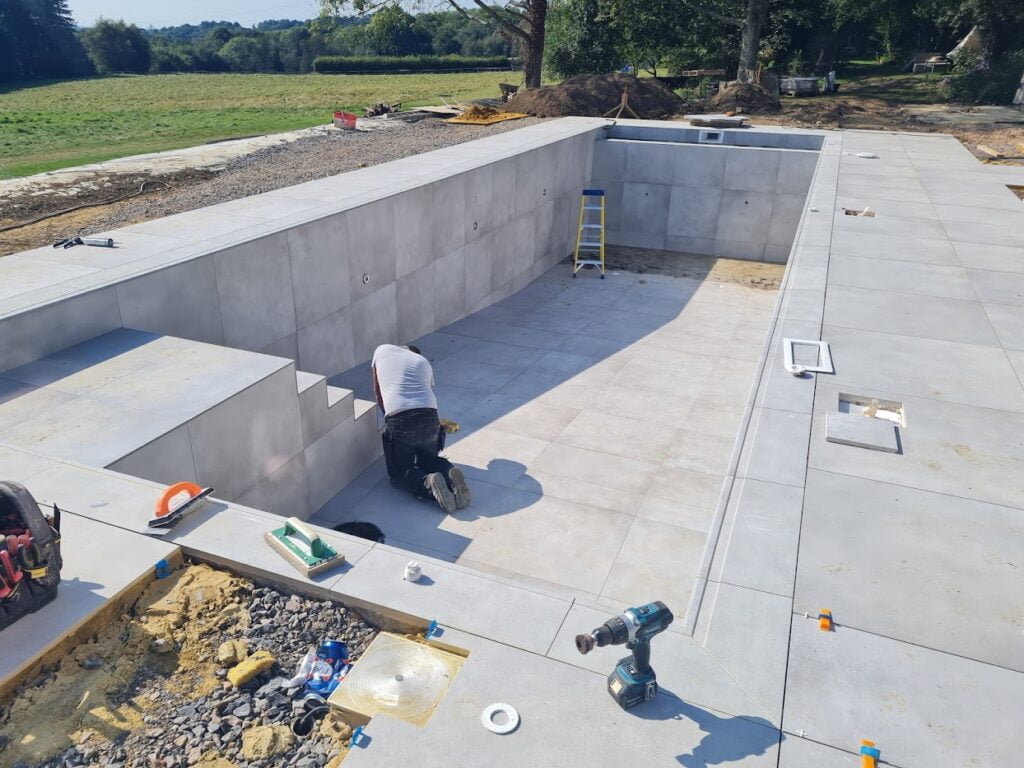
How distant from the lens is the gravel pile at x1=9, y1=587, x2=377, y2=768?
3535 mm

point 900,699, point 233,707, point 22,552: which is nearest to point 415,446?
point 233,707

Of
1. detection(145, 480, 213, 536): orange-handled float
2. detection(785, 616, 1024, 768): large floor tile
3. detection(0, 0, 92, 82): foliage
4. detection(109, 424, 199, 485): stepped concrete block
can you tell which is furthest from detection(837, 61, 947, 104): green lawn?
detection(0, 0, 92, 82): foliage

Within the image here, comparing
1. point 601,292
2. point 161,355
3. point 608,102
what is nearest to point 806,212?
A: point 601,292

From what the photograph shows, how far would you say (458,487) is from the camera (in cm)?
812

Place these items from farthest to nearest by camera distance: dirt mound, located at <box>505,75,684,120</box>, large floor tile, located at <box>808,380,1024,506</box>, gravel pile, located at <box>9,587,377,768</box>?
dirt mound, located at <box>505,75,684,120</box>, large floor tile, located at <box>808,380,1024,506</box>, gravel pile, located at <box>9,587,377,768</box>

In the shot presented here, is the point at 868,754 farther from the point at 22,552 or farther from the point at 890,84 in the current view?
the point at 890,84

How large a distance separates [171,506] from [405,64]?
225 ft

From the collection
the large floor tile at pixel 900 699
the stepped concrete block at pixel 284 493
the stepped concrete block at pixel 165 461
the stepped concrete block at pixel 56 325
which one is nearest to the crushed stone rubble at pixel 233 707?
the stepped concrete block at pixel 165 461

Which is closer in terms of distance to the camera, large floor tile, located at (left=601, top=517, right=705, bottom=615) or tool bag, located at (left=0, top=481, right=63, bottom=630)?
tool bag, located at (left=0, top=481, right=63, bottom=630)

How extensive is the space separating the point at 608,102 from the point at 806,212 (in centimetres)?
1236

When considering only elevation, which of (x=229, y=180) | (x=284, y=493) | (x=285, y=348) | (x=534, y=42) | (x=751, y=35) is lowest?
(x=284, y=493)

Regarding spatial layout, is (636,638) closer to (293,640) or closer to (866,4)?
(293,640)

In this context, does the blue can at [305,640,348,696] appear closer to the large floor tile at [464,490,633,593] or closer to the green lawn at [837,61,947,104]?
the large floor tile at [464,490,633,593]

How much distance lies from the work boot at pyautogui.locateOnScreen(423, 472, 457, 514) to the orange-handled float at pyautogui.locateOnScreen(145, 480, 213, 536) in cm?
318
